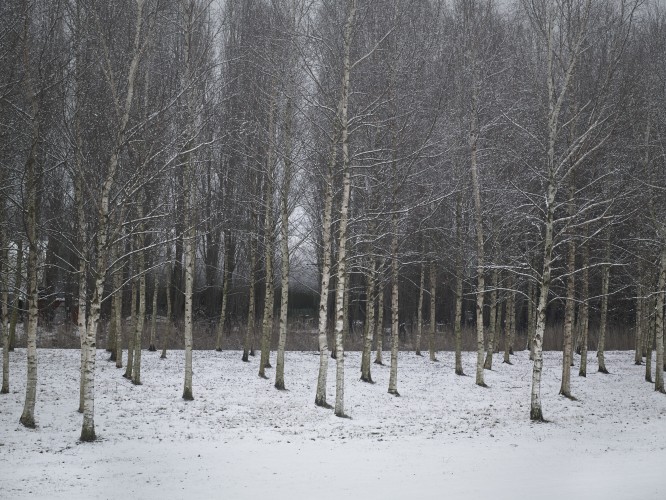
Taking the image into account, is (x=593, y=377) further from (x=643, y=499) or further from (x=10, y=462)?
(x=10, y=462)

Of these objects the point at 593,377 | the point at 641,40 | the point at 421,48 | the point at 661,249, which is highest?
the point at 641,40

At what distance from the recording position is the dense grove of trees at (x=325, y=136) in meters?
12.6

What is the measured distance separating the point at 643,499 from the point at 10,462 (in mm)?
9950

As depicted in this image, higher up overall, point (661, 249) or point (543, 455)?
point (661, 249)

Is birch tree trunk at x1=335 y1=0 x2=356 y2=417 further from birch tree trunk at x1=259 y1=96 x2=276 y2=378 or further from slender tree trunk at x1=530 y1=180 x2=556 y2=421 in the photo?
slender tree trunk at x1=530 y1=180 x2=556 y2=421

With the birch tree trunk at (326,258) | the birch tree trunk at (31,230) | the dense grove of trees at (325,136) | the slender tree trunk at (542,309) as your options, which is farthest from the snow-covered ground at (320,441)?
the birch tree trunk at (326,258)

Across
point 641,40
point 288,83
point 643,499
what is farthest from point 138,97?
point 641,40

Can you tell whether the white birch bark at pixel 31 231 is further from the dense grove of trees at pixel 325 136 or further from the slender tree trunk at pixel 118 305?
the slender tree trunk at pixel 118 305

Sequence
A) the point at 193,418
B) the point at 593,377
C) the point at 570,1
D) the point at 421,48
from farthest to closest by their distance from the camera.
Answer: the point at 593,377 < the point at 421,48 < the point at 570,1 < the point at 193,418

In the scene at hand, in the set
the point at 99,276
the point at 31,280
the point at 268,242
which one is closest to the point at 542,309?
the point at 268,242

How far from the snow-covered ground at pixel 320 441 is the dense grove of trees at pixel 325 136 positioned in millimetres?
975

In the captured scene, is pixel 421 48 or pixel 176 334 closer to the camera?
pixel 421 48

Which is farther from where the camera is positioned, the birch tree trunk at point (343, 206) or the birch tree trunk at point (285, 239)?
the birch tree trunk at point (285, 239)

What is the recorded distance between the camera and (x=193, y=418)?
14062mm
